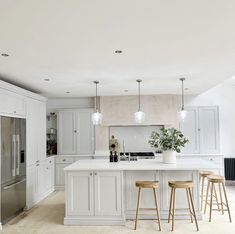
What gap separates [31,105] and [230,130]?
16.2ft

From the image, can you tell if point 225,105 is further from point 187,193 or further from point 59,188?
point 59,188

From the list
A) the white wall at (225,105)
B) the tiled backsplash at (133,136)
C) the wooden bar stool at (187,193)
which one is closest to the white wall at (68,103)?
the tiled backsplash at (133,136)

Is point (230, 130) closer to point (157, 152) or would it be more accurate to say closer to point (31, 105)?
point (157, 152)

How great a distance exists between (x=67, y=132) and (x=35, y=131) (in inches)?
54.6

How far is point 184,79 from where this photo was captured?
192 inches

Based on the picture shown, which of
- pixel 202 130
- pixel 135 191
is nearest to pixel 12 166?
pixel 135 191

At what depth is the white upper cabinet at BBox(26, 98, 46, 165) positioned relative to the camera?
523 cm

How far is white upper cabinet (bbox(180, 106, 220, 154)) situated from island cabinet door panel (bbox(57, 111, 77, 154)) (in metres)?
2.76

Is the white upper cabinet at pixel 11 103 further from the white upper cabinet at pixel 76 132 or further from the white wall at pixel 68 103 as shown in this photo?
the white wall at pixel 68 103

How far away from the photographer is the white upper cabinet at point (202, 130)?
6777mm

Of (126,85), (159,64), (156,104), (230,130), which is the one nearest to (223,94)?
(230,130)

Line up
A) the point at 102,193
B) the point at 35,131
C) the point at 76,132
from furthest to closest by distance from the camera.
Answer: the point at 76,132
the point at 35,131
the point at 102,193

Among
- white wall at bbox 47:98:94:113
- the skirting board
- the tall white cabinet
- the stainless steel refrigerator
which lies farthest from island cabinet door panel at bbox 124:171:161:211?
white wall at bbox 47:98:94:113

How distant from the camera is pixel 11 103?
4.48 m
